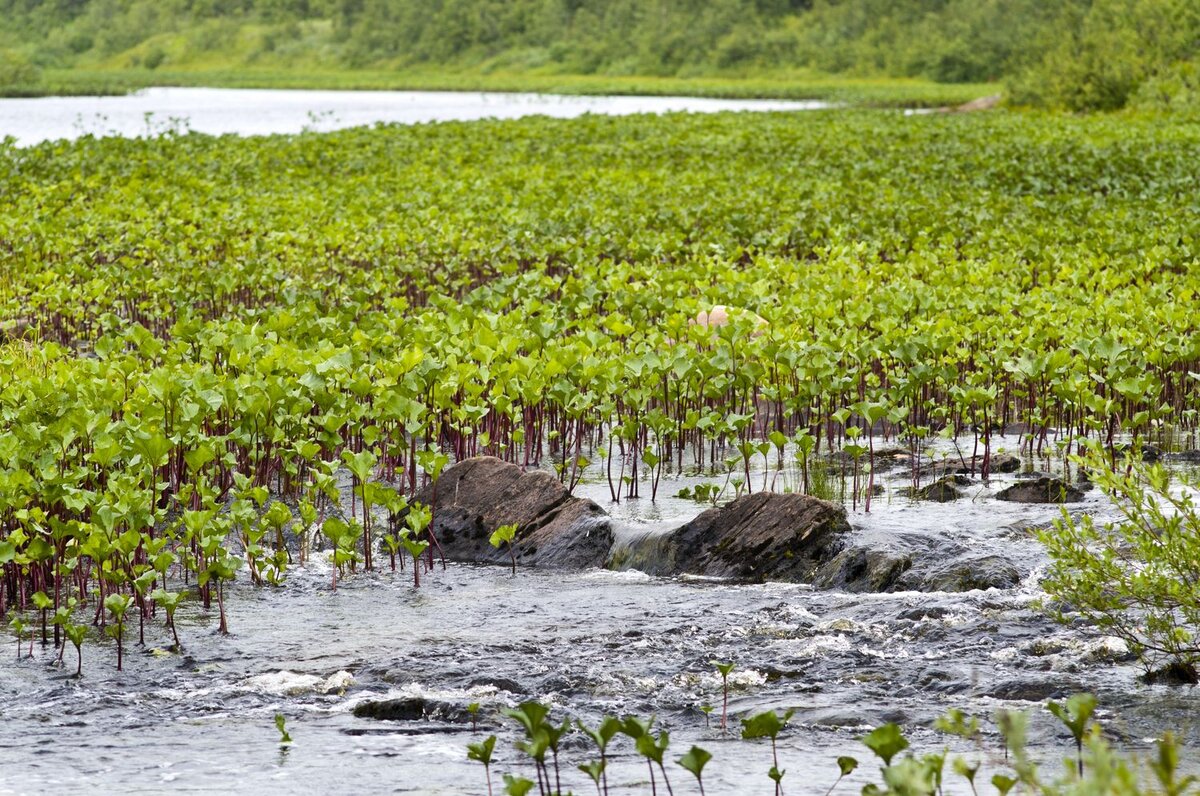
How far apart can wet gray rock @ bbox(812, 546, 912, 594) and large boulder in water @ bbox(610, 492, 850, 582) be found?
0.13 meters

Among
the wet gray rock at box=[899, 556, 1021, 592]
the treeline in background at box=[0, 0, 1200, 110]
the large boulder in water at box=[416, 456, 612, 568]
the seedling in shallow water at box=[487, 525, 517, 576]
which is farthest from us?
the treeline in background at box=[0, 0, 1200, 110]

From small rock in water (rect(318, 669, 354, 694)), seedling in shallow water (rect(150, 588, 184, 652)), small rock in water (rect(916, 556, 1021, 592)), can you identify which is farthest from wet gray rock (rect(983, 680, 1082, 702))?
seedling in shallow water (rect(150, 588, 184, 652))

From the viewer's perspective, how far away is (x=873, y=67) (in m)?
83.1

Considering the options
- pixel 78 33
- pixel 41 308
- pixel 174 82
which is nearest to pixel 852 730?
pixel 41 308

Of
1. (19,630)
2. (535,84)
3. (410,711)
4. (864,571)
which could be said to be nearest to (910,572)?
(864,571)

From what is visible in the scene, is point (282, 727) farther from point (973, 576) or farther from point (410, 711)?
point (973, 576)

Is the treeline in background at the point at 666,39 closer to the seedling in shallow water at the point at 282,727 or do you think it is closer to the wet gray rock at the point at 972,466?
the wet gray rock at the point at 972,466

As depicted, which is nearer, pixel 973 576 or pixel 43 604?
pixel 43 604

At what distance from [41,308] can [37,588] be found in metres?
7.98

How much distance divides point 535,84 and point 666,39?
1265 cm

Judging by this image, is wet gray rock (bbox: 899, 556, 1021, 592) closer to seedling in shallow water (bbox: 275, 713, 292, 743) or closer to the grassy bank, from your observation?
seedling in shallow water (bbox: 275, 713, 292, 743)

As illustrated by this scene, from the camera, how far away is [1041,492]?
8070 mm

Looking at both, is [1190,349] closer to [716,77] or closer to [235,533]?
[235,533]

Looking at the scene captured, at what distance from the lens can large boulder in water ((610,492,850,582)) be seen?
22.9 ft
